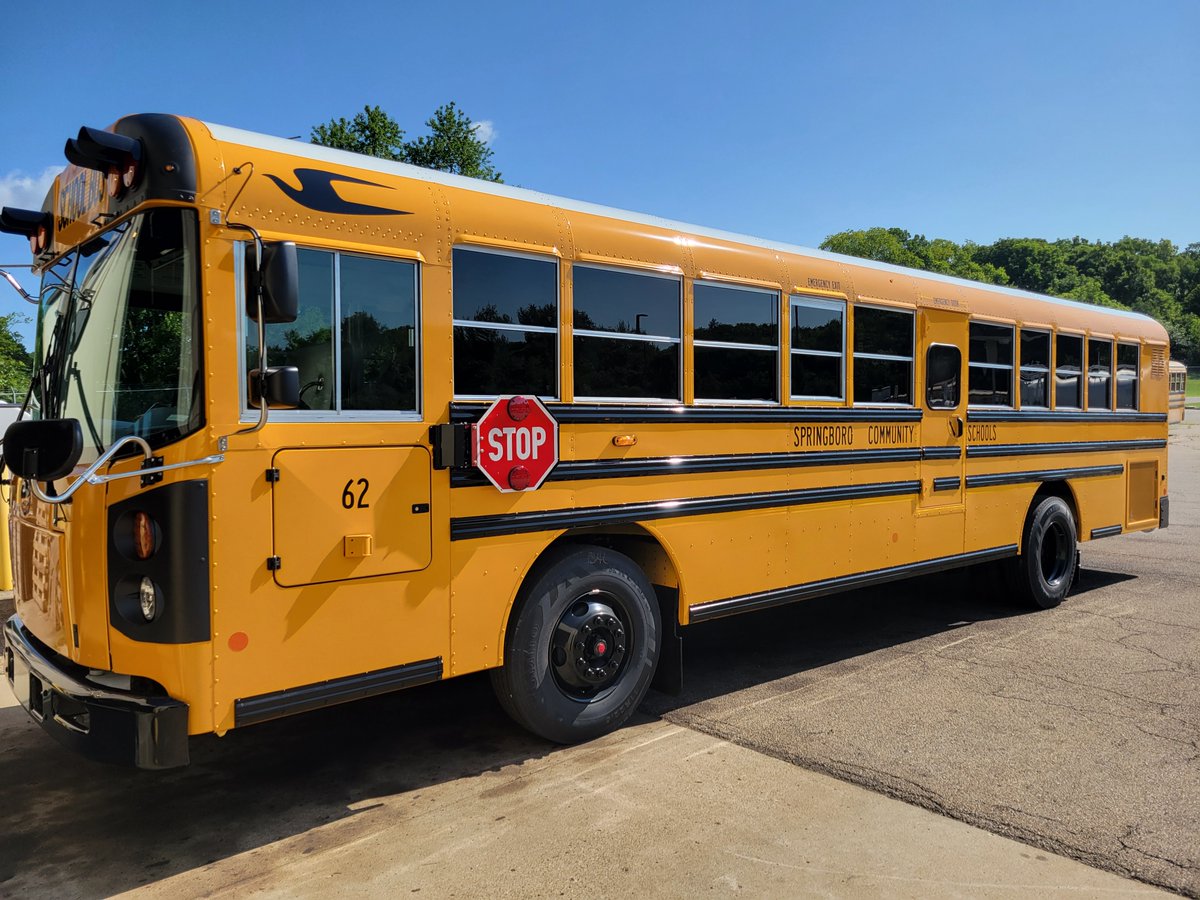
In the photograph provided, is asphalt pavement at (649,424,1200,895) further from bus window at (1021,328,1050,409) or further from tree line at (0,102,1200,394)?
tree line at (0,102,1200,394)

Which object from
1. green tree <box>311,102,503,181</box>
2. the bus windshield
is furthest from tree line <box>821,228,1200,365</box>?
the bus windshield

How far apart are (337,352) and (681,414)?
6.44 ft

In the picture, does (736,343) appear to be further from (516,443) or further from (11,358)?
(11,358)

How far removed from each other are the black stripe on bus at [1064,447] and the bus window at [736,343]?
7.97ft

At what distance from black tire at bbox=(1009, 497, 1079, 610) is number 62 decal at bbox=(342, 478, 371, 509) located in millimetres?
6099

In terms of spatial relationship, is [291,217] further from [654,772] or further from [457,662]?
[654,772]

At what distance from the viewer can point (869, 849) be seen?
3.42 meters

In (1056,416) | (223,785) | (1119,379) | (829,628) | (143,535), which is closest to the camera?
(143,535)

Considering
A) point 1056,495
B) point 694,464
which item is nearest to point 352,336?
point 694,464

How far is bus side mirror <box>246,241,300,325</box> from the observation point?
3.15 m

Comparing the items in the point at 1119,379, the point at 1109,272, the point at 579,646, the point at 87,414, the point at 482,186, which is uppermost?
the point at 1109,272

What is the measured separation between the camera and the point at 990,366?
275 inches

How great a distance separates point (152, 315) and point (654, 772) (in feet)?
9.69

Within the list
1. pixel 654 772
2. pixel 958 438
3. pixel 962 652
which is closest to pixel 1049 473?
pixel 958 438
